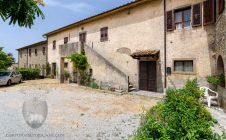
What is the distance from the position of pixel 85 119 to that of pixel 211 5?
9606mm

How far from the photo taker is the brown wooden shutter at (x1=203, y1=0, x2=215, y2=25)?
36.2ft

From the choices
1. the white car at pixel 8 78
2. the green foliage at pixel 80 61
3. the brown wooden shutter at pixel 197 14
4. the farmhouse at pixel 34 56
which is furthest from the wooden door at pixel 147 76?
the farmhouse at pixel 34 56

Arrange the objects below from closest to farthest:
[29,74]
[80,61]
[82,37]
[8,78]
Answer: [80,61] → [8,78] → [82,37] → [29,74]

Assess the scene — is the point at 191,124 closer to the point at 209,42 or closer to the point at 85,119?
the point at 85,119

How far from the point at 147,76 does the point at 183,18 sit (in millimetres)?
4940

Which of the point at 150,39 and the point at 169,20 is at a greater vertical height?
the point at 169,20

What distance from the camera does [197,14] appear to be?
464 inches

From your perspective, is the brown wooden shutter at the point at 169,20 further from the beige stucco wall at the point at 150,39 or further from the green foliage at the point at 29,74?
the green foliage at the point at 29,74

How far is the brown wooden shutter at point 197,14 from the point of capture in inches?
460

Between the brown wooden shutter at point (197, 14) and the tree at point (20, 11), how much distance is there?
11.0 metres

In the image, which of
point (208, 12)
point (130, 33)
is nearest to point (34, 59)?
point (130, 33)

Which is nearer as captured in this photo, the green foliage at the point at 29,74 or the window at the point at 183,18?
the window at the point at 183,18

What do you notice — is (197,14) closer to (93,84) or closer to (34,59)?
(93,84)

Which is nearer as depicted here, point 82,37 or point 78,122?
point 78,122
